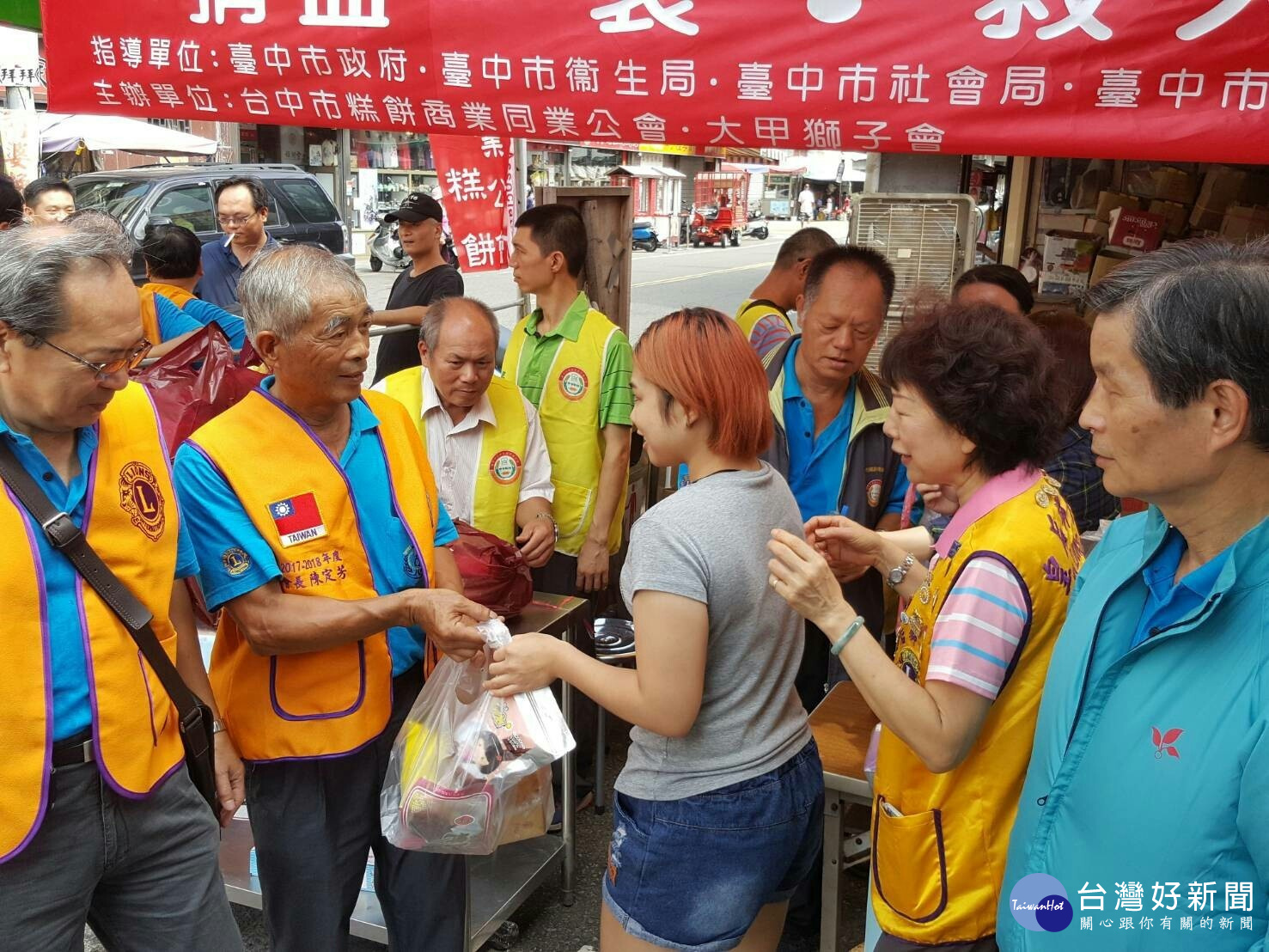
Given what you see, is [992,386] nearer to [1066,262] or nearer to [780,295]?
[780,295]

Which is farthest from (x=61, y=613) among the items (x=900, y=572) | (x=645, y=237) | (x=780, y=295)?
(x=645, y=237)

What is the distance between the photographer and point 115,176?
11.5 metres

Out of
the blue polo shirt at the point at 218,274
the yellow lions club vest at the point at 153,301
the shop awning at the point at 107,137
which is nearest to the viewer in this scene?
the yellow lions club vest at the point at 153,301

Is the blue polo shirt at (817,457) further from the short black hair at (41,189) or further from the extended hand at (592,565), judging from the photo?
the short black hair at (41,189)

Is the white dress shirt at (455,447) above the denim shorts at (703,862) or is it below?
above

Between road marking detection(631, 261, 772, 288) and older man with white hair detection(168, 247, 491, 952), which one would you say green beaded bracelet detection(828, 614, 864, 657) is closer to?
older man with white hair detection(168, 247, 491, 952)

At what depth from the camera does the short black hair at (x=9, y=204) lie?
4230 millimetres

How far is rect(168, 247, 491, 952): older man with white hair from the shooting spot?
1.92 meters

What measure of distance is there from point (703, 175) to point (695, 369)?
39210 millimetres

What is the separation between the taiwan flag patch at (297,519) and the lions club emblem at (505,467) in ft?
3.52

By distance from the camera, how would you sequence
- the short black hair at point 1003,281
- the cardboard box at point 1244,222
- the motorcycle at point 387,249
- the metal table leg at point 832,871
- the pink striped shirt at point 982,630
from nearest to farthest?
1. the pink striped shirt at point 982,630
2. the metal table leg at point 832,871
3. the short black hair at point 1003,281
4. the cardboard box at point 1244,222
5. the motorcycle at point 387,249

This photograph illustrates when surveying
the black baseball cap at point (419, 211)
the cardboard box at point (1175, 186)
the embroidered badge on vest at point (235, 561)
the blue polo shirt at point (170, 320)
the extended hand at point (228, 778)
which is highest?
the cardboard box at point (1175, 186)

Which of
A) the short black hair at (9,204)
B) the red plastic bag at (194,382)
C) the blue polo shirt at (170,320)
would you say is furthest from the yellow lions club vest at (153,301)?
the red plastic bag at (194,382)

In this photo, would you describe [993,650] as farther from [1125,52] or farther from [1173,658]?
[1125,52]
